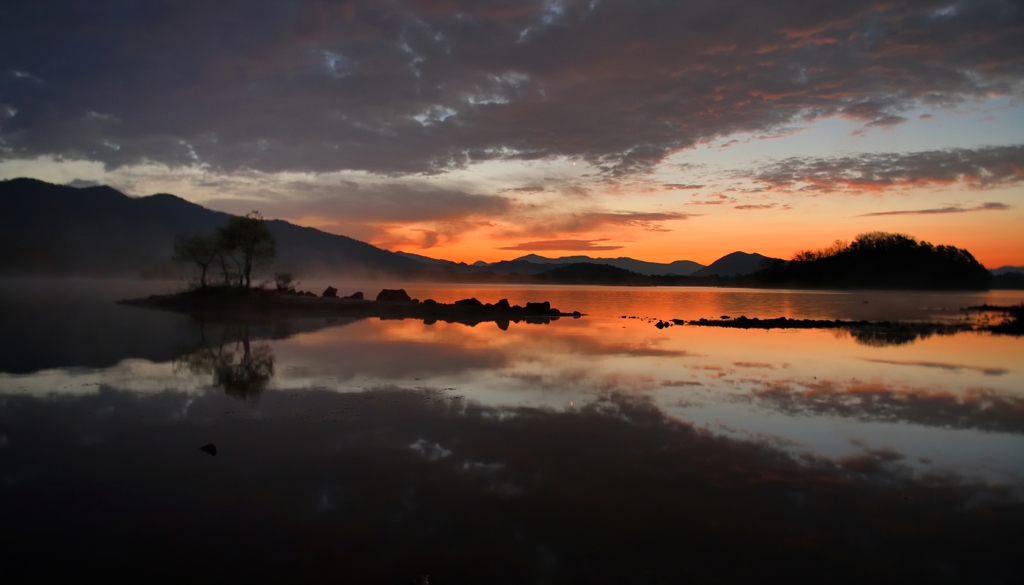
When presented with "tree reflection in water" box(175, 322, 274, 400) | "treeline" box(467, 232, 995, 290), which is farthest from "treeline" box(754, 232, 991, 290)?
"tree reflection in water" box(175, 322, 274, 400)

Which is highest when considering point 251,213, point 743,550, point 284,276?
point 251,213

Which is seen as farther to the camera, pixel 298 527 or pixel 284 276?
pixel 284 276

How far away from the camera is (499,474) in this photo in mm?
8219

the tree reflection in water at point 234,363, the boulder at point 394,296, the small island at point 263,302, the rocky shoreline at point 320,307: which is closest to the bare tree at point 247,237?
the small island at point 263,302

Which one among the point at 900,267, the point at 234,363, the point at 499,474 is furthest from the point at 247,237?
the point at 900,267

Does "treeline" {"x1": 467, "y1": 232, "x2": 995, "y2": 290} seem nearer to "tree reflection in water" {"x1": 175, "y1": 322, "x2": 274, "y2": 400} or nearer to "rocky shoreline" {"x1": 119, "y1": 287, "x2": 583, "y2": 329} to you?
"rocky shoreline" {"x1": 119, "y1": 287, "x2": 583, "y2": 329}

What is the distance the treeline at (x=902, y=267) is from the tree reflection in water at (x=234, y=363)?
154931 mm

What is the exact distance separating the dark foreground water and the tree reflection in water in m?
0.16

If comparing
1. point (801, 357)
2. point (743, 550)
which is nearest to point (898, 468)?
point (743, 550)

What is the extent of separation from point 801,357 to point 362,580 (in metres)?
21.0

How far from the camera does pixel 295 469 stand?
8.21m

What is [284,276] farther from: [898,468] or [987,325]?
[987,325]

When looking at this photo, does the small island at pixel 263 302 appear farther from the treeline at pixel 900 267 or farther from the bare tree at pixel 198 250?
the treeline at pixel 900 267

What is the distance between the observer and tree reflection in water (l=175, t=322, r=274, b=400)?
554 inches
